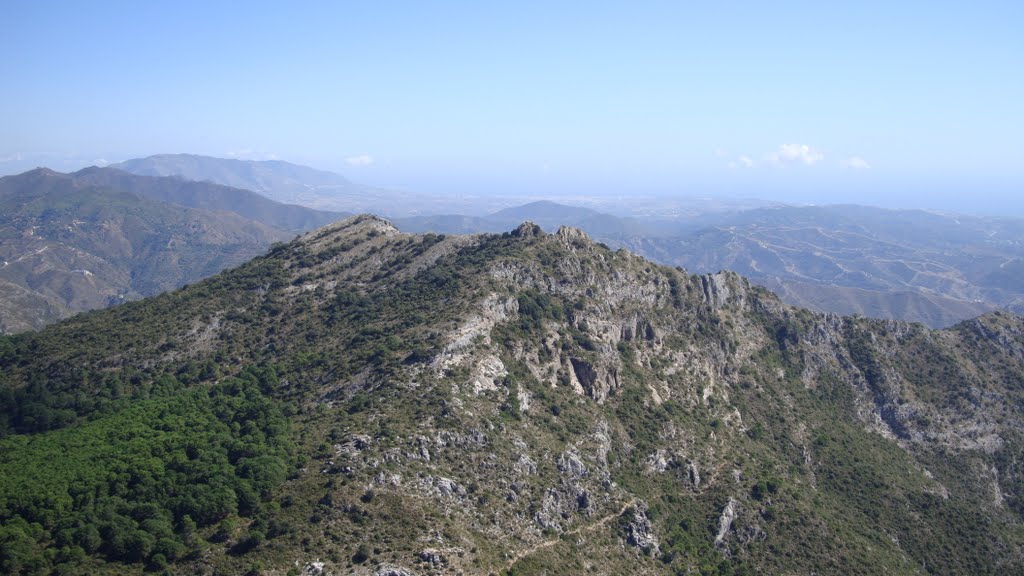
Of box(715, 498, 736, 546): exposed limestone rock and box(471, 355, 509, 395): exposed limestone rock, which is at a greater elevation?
box(471, 355, 509, 395): exposed limestone rock

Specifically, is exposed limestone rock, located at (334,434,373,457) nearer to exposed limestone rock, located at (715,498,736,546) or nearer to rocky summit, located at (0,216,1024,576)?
rocky summit, located at (0,216,1024,576)

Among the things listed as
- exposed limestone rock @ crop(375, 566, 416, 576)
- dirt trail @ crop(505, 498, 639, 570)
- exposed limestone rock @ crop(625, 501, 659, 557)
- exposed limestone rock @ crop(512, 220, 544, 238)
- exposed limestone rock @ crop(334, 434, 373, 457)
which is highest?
exposed limestone rock @ crop(512, 220, 544, 238)

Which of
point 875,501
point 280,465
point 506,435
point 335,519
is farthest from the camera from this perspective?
point 875,501

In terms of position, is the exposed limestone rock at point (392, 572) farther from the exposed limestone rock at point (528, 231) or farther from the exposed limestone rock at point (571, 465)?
the exposed limestone rock at point (528, 231)

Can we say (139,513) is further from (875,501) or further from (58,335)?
(875,501)

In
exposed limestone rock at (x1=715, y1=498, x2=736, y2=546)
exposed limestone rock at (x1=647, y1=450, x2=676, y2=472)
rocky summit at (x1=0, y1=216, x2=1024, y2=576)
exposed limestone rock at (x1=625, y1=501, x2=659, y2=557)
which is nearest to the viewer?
rocky summit at (x1=0, y1=216, x2=1024, y2=576)

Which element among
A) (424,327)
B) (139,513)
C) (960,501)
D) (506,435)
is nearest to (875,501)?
(960,501)

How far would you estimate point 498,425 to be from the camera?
7094cm

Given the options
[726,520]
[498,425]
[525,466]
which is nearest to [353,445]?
[498,425]

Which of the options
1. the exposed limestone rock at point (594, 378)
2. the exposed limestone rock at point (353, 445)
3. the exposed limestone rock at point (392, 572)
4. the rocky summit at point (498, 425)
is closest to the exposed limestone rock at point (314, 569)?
the rocky summit at point (498, 425)

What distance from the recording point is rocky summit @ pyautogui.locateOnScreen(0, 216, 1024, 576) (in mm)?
55188

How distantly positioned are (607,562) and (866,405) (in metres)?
63.9

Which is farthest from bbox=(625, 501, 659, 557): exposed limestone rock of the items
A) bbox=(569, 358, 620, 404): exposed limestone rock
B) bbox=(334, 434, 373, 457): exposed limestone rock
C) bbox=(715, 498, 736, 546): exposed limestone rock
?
bbox=(334, 434, 373, 457): exposed limestone rock

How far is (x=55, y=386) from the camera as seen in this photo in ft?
270
